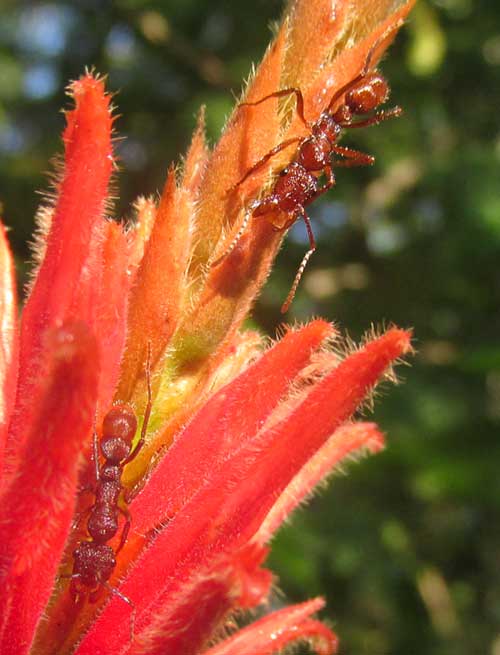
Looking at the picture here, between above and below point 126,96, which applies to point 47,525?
below

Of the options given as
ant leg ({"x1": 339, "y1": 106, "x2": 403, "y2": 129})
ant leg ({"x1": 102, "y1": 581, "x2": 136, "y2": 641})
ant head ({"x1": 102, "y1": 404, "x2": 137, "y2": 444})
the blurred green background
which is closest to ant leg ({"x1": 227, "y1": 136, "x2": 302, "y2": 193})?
ant head ({"x1": 102, "y1": 404, "x2": 137, "y2": 444})

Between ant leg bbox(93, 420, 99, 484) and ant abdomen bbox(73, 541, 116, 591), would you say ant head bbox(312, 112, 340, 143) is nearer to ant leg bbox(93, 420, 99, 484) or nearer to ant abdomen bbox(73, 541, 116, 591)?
ant leg bbox(93, 420, 99, 484)

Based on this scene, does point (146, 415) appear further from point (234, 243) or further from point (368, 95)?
point (368, 95)

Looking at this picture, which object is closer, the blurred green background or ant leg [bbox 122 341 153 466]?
ant leg [bbox 122 341 153 466]

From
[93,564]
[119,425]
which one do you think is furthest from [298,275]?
[93,564]

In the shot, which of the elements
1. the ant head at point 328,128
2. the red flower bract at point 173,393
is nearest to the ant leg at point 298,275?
the ant head at point 328,128

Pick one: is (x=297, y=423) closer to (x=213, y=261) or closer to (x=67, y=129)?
(x=213, y=261)

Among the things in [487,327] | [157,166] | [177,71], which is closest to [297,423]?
[487,327]
